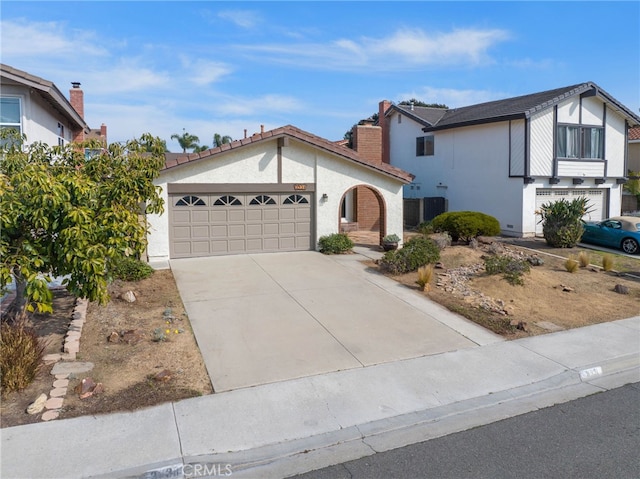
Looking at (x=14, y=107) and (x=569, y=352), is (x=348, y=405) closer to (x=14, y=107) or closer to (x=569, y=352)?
(x=569, y=352)

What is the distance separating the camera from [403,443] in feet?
18.2

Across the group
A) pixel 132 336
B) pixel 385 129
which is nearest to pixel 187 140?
pixel 385 129

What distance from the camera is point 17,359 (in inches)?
259

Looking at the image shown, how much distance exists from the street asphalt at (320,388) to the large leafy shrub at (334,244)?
4.79 meters

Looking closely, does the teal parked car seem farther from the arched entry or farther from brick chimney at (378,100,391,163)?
brick chimney at (378,100,391,163)

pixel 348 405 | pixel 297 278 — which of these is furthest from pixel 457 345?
pixel 297 278

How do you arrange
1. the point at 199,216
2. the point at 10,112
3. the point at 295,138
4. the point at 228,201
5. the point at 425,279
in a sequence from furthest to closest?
the point at 295,138 < the point at 228,201 < the point at 199,216 < the point at 10,112 < the point at 425,279

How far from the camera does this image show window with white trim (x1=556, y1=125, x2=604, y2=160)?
75.4 feet

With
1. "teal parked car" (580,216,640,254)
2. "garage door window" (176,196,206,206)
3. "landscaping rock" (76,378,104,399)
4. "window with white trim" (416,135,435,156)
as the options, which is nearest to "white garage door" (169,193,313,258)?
"garage door window" (176,196,206,206)

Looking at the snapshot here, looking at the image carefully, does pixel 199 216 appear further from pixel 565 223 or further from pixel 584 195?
pixel 584 195

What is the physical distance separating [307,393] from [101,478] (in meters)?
2.73

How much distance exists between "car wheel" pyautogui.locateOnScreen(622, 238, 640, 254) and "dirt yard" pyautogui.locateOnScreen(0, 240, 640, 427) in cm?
299

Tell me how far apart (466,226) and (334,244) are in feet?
16.9

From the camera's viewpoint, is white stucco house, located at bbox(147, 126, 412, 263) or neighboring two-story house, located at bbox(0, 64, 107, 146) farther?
white stucco house, located at bbox(147, 126, 412, 263)
